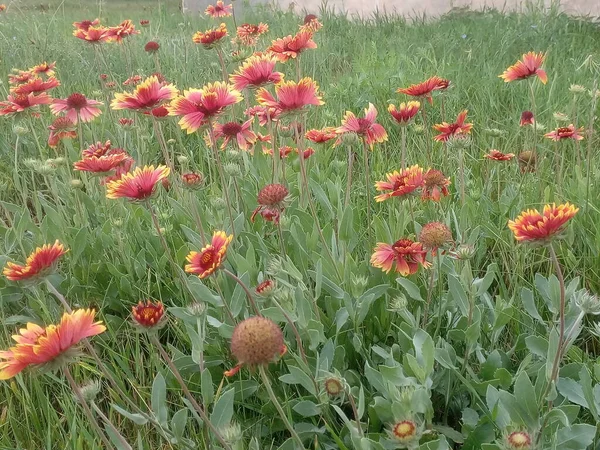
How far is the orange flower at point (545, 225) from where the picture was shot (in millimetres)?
958

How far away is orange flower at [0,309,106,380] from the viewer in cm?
90

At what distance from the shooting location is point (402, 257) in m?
1.40

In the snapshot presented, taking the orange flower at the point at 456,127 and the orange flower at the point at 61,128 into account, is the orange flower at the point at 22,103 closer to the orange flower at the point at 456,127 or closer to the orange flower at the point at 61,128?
the orange flower at the point at 61,128

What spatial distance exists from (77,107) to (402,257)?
1387 mm

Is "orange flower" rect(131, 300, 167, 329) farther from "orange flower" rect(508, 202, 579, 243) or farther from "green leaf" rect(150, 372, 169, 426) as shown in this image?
"orange flower" rect(508, 202, 579, 243)

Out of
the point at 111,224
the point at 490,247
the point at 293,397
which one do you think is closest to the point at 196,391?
the point at 293,397

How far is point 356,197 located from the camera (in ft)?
7.30

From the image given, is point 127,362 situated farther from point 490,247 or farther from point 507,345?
point 490,247

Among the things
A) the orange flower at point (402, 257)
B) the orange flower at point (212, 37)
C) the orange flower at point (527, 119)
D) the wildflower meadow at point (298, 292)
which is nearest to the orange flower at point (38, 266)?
the wildflower meadow at point (298, 292)

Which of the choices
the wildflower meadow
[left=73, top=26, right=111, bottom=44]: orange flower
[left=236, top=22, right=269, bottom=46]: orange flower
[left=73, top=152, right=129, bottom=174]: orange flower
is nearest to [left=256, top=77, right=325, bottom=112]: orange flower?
the wildflower meadow

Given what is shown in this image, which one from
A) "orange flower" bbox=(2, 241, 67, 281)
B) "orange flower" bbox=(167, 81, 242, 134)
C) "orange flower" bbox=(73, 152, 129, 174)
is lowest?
"orange flower" bbox=(2, 241, 67, 281)

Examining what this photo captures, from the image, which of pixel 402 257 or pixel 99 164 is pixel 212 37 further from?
pixel 402 257

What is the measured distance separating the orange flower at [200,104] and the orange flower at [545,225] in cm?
78

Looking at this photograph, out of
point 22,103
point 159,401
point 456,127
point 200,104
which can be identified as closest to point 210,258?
point 159,401
